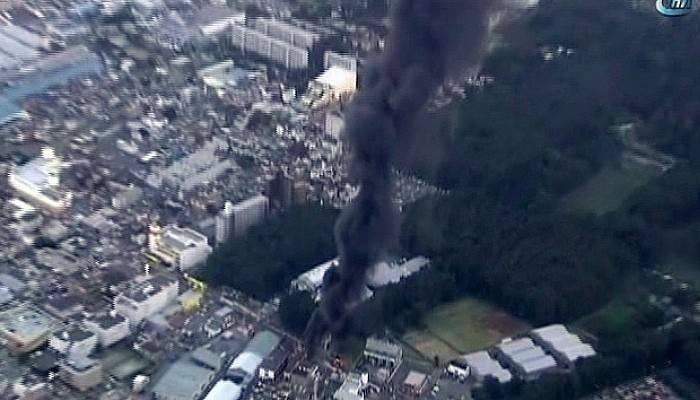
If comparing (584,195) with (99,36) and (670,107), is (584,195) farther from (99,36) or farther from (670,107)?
(99,36)

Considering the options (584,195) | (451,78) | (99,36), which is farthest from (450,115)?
(99,36)

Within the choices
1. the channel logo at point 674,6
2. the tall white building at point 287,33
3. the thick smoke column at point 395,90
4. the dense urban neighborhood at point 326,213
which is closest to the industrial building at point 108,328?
the dense urban neighborhood at point 326,213

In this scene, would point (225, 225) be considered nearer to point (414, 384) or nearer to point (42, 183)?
point (42, 183)

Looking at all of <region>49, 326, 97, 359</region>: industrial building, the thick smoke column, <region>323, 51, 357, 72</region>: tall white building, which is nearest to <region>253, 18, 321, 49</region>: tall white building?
<region>323, 51, 357, 72</region>: tall white building

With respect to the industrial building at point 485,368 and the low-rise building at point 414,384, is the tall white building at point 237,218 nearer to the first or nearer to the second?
the low-rise building at point 414,384

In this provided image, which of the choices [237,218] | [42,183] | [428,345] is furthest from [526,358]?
[42,183]
